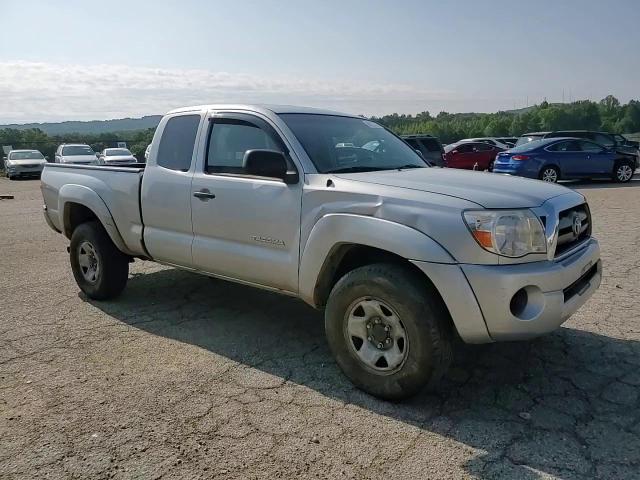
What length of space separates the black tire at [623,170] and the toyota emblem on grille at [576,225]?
1581 centimetres

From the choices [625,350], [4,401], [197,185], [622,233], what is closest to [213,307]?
[197,185]

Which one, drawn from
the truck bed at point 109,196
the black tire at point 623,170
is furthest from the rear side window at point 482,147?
the truck bed at point 109,196

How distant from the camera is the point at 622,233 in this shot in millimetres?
8172

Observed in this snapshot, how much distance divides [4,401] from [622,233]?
8.29 metres

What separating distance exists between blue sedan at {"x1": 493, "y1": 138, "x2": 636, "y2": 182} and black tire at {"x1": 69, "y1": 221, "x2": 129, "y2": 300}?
518 inches

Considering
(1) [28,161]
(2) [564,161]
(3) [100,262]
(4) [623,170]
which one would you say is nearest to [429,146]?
(2) [564,161]

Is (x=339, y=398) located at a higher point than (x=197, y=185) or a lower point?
lower

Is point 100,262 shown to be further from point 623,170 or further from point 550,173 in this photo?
point 623,170

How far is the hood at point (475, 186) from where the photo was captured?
304 cm

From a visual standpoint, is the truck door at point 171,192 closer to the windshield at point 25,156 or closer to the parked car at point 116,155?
the parked car at point 116,155

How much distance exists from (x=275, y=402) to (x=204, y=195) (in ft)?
5.62

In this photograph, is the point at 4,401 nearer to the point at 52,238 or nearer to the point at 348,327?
the point at 348,327

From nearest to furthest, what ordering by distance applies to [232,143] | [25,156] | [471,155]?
1. [232,143]
2. [471,155]
3. [25,156]

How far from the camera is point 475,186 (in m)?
3.32
